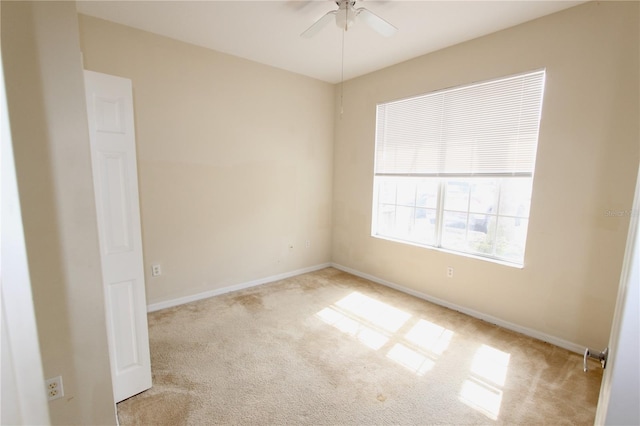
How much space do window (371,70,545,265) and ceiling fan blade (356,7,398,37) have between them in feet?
3.93

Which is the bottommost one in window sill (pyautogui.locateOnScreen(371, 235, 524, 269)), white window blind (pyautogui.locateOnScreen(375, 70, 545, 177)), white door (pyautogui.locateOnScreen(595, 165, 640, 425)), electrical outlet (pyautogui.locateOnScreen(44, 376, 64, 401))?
electrical outlet (pyautogui.locateOnScreen(44, 376, 64, 401))

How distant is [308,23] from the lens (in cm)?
260

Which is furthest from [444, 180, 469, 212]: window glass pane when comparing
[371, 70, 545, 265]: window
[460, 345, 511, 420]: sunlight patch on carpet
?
[460, 345, 511, 420]: sunlight patch on carpet

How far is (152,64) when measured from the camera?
282 centimetres

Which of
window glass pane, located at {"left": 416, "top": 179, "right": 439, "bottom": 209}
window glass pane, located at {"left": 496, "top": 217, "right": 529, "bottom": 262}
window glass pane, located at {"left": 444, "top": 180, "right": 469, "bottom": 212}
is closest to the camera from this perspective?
window glass pane, located at {"left": 496, "top": 217, "right": 529, "bottom": 262}

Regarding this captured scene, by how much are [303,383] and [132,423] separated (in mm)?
1036

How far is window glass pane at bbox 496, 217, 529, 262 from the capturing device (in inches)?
106

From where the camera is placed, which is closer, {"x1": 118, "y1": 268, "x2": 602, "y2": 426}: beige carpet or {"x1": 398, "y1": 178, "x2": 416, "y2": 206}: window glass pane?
{"x1": 118, "y1": 268, "x2": 602, "y2": 426}: beige carpet

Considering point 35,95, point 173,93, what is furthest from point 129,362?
point 173,93

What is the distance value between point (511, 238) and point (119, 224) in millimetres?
3252

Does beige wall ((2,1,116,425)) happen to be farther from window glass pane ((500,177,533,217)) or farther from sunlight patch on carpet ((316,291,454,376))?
window glass pane ((500,177,533,217))

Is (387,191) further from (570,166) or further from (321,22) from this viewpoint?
(321,22)

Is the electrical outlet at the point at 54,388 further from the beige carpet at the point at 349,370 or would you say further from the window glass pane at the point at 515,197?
the window glass pane at the point at 515,197

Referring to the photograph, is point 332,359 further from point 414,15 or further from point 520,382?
point 414,15
